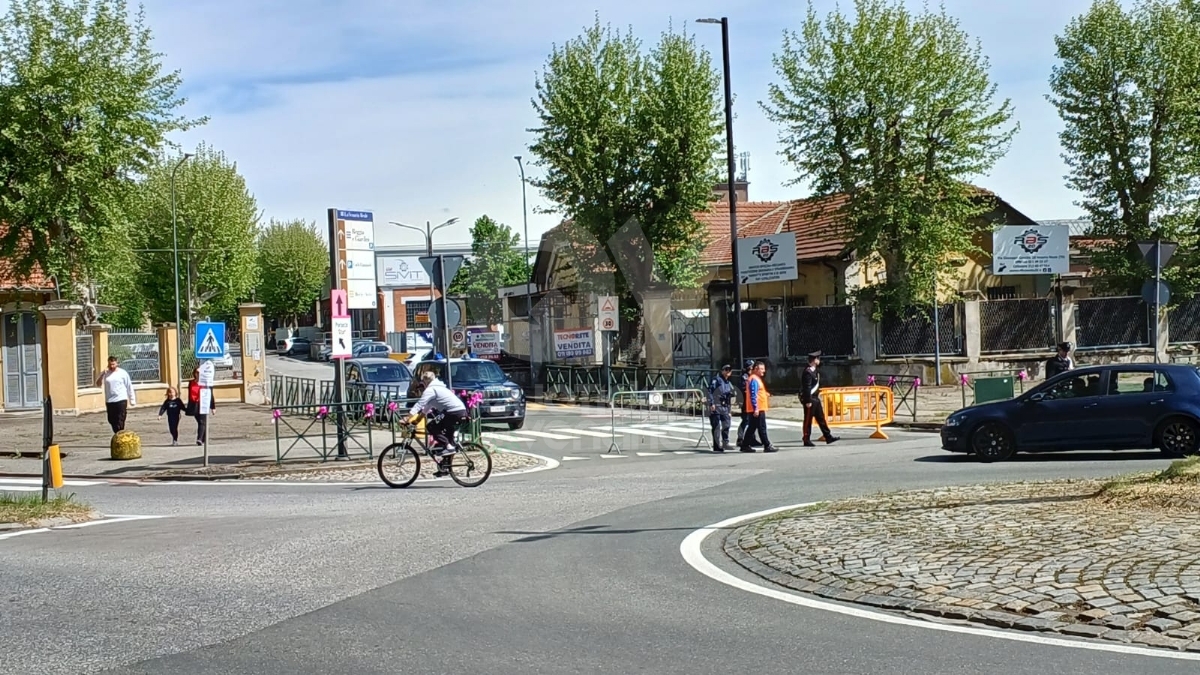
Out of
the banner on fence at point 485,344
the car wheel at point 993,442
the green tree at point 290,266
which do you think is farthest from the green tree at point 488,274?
the car wheel at point 993,442

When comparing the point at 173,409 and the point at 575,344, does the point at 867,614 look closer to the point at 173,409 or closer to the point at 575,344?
the point at 173,409

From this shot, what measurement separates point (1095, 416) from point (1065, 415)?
16.1 inches

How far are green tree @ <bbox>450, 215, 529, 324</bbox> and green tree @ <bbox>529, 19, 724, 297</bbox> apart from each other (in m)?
44.3

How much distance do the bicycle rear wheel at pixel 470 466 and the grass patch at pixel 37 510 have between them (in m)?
4.76

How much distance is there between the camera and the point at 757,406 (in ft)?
66.7

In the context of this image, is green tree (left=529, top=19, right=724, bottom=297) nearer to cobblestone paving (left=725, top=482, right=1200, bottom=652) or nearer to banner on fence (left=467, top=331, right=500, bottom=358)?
banner on fence (left=467, top=331, right=500, bottom=358)

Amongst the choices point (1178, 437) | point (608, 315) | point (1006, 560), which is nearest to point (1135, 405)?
point (1178, 437)

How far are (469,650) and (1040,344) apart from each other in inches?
1218

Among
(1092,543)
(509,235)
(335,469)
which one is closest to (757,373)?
(335,469)

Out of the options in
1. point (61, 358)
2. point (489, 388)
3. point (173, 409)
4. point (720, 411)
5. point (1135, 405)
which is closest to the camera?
point (1135, 405)

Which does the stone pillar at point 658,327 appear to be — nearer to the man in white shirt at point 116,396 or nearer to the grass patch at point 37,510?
the man in white shirt at point 116,396

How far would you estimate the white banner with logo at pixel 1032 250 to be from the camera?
3653 centimetres

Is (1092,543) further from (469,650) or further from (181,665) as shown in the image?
(181,665)

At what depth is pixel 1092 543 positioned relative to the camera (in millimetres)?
8820
